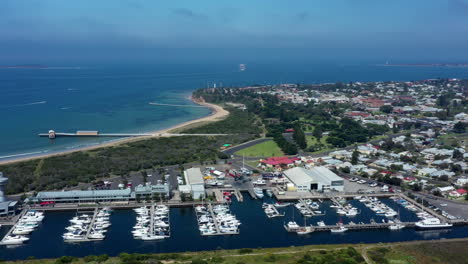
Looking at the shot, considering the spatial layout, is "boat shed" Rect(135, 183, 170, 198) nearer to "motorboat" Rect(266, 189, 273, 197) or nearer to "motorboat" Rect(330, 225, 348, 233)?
"motorboat" Rect(266, 189, 273, 197)

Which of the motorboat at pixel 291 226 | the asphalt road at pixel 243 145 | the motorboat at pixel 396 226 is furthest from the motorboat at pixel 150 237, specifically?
the asphalt road at pixel 243 145

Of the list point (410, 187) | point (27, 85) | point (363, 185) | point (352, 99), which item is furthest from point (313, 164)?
point (27, 85)

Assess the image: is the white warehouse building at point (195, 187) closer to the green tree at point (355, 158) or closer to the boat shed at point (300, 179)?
the boat shed at point (300, 179)

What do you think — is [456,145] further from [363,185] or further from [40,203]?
[40,203]

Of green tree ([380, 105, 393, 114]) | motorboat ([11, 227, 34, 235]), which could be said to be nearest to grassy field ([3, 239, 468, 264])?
motorboat ([11, 227, 34, 235])

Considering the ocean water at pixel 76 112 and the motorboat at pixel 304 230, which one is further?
the ocean water at pixel 76 112
